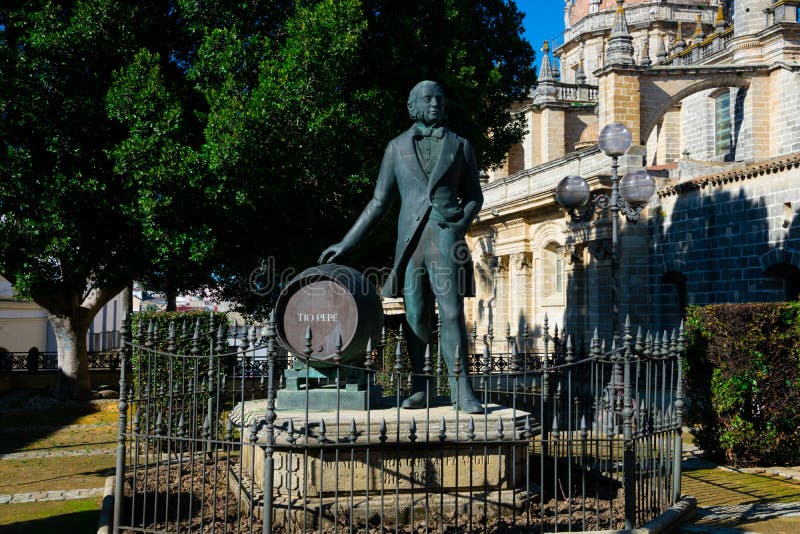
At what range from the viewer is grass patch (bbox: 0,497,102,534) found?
661 centimetres

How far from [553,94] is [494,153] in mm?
17375

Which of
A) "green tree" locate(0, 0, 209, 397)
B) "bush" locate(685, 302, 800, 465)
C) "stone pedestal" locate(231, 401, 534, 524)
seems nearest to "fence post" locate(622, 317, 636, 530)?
"stone pedestal" locate(231, 401, 534, 524)

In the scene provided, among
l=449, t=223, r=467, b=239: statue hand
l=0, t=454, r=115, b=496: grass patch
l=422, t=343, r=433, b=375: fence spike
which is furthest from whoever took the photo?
l=0, t=454, r=115, b=496: grass patch

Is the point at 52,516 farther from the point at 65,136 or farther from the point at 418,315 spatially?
the point at 65,136

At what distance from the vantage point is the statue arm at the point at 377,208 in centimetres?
671

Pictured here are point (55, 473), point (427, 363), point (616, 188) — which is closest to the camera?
point (427, 363)

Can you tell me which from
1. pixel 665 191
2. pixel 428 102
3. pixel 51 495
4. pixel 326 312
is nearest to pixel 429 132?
pixel 428 102

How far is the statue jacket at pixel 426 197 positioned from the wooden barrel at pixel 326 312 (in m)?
0.40

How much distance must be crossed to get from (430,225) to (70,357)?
14029mm

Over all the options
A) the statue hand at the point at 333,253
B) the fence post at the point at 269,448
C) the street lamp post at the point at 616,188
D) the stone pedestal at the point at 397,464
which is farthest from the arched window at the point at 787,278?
the fence post at the point at 269,448

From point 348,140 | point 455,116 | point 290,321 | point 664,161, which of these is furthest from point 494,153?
point 664,161

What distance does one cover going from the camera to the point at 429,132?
6605 millimetres

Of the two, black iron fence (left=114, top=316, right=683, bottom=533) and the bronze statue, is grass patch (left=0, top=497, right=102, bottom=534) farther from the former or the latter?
the bronze statue

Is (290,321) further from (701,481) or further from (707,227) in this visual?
(707,227)
